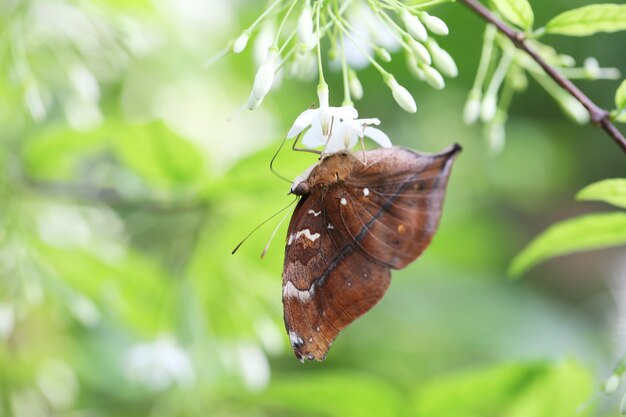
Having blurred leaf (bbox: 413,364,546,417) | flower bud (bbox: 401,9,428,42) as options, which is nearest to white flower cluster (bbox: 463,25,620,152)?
flower bud (bbox: 401,9,428,42)

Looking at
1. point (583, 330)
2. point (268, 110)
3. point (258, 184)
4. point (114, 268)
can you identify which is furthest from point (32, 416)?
point (583, 330)

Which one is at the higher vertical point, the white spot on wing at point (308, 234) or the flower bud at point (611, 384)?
the white spot on wing at point (308, 234)

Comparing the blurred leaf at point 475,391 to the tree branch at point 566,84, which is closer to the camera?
the tree branch at point 566,84

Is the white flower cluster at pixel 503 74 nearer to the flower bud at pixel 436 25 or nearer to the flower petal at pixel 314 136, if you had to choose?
the flower bud at pixel 436 25

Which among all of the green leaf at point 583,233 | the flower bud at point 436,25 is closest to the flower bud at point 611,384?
the green leaf at point 583,233

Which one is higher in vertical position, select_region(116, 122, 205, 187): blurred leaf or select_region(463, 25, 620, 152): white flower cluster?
→ select_region(116, 122, 205, 187): blurred leaf

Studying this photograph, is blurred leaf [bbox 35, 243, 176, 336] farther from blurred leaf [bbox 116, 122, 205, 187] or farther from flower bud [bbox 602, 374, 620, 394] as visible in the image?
flower bud [bbox 602, 374, 620, 394]

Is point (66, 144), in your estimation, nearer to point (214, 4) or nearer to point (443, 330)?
point (214, 4)
